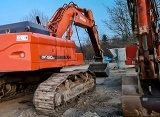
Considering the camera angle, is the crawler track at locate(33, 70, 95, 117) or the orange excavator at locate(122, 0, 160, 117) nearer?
the orange excavator at locate(122, 0, 160, 117)

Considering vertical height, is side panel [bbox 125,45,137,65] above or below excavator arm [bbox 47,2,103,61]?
below

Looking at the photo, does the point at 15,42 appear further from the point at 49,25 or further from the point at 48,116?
the point at 49,25

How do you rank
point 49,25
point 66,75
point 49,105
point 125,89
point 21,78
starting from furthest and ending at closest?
point 49,25, point 21,78, point 66,75, point 49,105, point 125,89

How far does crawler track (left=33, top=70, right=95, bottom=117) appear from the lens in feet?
16.9

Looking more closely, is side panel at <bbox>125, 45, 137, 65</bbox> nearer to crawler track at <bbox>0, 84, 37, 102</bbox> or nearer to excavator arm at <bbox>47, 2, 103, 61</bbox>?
excavator arm at <bbox>47, 2, 103, 61</bbox>

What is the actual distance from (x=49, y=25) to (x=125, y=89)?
9.71 ft

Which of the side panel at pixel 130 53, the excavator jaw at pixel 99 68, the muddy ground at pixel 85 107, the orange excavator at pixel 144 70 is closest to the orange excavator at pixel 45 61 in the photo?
the muddy ground at pixel 85 107

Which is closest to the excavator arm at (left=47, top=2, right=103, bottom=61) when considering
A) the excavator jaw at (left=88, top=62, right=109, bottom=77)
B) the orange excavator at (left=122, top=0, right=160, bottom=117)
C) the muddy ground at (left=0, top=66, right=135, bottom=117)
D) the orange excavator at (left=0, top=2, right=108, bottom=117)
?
the orange excavator at (left=0, top=2, right=108, bottom=117)

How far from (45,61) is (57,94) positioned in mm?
679

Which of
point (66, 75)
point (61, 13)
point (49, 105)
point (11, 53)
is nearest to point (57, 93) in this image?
point (49, 105)

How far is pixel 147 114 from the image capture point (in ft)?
14.5

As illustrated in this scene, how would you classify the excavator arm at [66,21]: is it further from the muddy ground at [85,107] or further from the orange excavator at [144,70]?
the orange excavator at [144,70]

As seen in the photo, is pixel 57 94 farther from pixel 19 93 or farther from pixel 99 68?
pixel 99 68

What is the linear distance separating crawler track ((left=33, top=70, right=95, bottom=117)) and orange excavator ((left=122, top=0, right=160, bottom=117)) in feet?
4.32
